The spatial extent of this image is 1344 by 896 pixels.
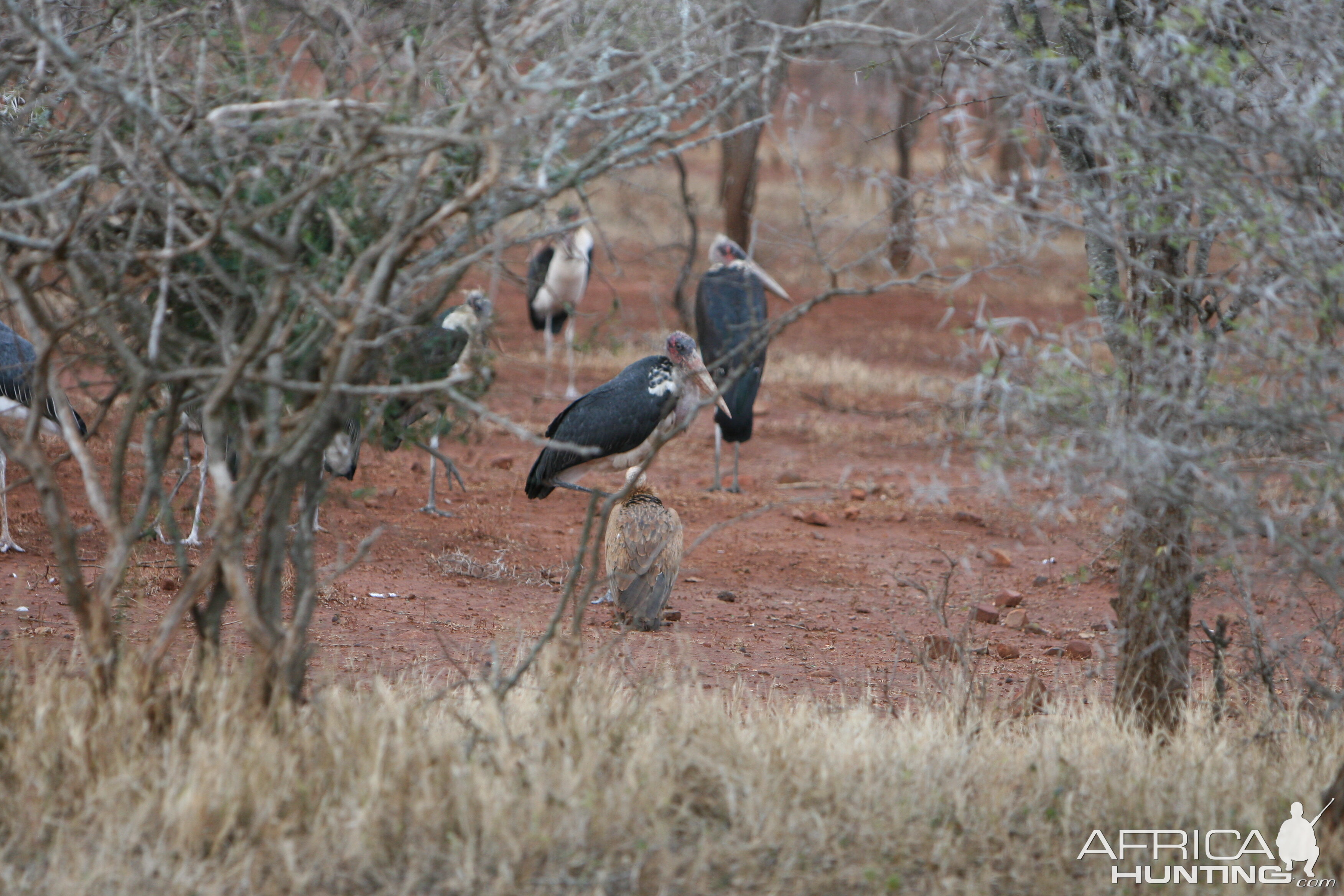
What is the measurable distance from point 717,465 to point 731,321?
1132 mm

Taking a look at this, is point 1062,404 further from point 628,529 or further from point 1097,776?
point 628,529

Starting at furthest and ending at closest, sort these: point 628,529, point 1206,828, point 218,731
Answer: point 628,529 → point 1206,828 → point 218,731

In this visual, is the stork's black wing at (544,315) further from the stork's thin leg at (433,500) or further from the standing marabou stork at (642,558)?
the standing marabou stork at (642,558)

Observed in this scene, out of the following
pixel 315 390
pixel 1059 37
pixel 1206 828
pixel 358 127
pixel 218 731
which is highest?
pixel 1059 37

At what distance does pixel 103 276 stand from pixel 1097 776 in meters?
2.89

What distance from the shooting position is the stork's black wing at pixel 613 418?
23.0ft

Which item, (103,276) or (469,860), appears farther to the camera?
(103,276)

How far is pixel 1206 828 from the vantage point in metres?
3.38

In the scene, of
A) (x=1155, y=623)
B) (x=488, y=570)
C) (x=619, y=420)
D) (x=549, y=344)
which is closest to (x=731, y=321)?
(x=619, y=420)

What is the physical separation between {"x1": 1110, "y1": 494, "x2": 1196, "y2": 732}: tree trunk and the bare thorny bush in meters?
1.42

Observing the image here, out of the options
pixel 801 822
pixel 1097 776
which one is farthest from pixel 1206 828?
pixel 801 822

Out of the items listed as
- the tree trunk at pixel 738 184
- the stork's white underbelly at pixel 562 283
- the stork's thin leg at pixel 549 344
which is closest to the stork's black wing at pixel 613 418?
the stork's thin leg at pixel 549 344

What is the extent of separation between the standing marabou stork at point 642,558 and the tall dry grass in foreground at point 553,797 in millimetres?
2109

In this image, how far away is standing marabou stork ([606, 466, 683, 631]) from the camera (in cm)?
591
